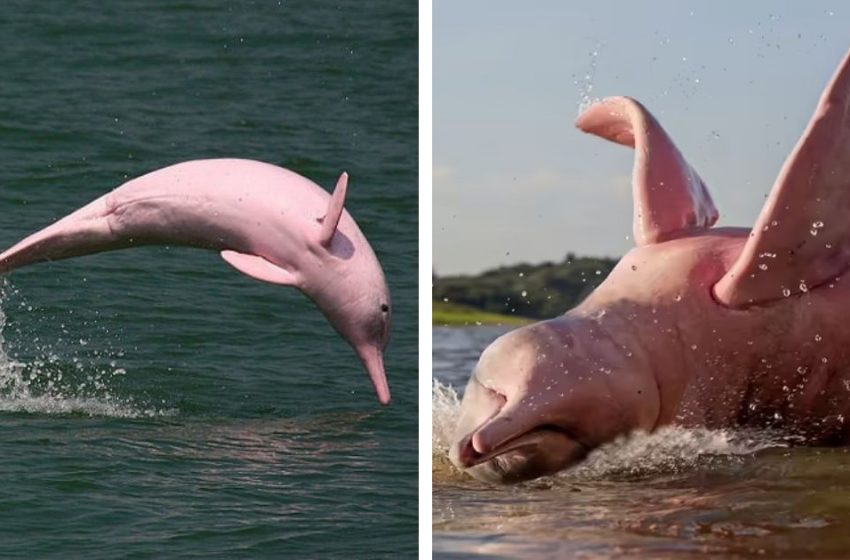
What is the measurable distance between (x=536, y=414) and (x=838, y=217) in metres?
1.52

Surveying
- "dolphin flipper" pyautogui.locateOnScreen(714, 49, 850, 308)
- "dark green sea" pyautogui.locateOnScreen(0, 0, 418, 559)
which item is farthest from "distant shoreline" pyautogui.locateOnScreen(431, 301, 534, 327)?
"dolphin flipper" pyautogui.locateOnScreen(714, 49, 850, 308)

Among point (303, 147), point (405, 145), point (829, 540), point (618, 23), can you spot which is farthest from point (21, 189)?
point (829, 540)

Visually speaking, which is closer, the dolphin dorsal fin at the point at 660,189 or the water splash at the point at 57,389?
the dolphin dorsal fin at the point at 660,189

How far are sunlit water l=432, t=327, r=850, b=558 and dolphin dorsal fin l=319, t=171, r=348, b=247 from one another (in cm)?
94

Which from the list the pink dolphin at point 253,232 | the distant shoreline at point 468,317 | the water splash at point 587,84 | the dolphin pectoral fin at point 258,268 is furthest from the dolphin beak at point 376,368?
the water splash at point 587,84

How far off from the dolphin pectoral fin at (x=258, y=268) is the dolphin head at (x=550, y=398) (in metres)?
1.03

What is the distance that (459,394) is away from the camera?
770 cm

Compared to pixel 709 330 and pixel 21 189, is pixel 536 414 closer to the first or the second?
pixel 709 330

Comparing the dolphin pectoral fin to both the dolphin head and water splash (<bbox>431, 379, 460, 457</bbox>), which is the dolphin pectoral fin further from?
the dolphin head

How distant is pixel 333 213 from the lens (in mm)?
7203

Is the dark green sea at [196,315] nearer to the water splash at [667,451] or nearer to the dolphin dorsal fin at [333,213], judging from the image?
the dolphin dorsal fin at [333,213]

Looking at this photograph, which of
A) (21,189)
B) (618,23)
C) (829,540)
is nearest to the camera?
(829,540)

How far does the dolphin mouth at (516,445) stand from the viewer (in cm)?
656

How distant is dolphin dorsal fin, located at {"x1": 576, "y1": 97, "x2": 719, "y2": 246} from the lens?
7.34m
